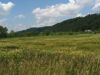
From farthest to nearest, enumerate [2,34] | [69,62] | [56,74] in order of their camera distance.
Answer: [2,34]
[69,62]
[56,74]

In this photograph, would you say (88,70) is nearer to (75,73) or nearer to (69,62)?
(75,73)

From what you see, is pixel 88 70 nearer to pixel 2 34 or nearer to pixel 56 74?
pixel 56 74

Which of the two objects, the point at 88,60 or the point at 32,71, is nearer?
the point at 32,71

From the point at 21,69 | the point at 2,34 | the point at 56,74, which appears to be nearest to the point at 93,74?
the point at 56,74

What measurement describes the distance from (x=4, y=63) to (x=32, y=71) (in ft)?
4.56

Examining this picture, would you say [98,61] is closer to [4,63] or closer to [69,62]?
[69,62]

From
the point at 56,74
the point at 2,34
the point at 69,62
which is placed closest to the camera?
the point at 56,74

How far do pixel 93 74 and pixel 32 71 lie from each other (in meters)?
1.66

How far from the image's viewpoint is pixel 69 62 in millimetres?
10750

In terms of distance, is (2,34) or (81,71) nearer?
(81,71)

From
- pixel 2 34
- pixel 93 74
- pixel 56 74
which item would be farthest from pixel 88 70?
pixel 2 34

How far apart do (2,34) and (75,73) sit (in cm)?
12249

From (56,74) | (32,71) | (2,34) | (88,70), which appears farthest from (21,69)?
(2,34)

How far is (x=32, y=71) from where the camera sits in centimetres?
971
